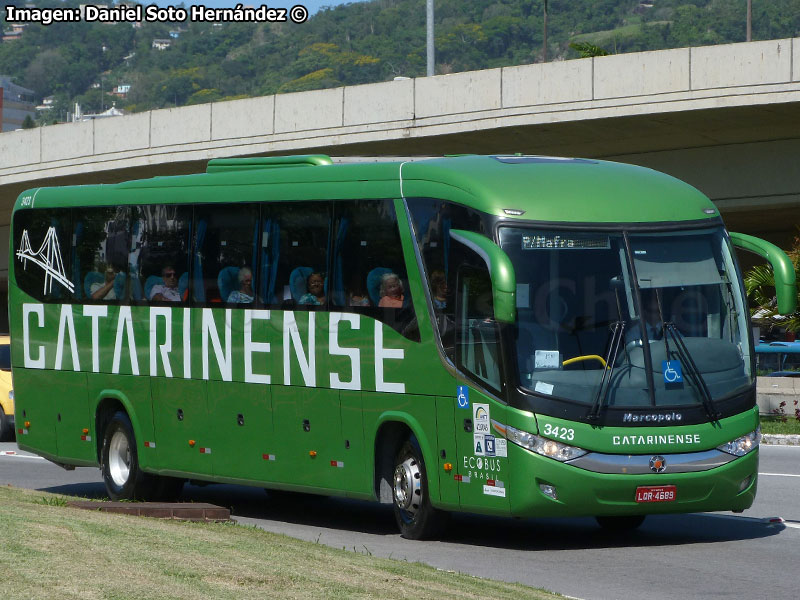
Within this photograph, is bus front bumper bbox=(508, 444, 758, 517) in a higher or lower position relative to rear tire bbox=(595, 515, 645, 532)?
higher

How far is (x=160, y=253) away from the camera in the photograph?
50.7 feet

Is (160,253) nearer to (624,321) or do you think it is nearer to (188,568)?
(624,321)

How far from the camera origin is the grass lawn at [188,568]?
805 cm

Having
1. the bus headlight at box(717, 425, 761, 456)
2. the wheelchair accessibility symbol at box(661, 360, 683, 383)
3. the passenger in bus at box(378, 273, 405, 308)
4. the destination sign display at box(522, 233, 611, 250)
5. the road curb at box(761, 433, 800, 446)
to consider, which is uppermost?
the destination sign display at box(522, 233, 611, 250)

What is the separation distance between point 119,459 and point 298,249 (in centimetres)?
387

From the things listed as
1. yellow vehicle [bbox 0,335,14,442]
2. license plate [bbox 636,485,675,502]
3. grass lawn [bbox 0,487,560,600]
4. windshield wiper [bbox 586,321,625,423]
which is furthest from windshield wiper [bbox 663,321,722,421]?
yellow vehicle [bbox 0,335,14,442]

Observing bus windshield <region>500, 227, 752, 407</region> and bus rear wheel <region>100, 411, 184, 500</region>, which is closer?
bus windshield <region>500, 227, 752, 407</region>

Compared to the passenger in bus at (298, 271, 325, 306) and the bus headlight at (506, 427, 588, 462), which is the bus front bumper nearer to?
the bus headlight at (506, 427, 588, 462)

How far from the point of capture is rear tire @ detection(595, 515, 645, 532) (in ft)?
43.4

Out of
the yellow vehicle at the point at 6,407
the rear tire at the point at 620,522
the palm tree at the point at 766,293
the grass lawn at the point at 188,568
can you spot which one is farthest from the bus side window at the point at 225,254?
the palm tree at the point at 766,293

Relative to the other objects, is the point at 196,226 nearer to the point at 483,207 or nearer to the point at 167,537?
the point at 483,207

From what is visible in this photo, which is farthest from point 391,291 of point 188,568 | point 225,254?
point 188,568

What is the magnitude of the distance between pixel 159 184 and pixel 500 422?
5691 millimetres

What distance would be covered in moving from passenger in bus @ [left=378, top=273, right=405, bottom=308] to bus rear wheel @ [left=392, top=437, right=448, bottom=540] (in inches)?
46.1
